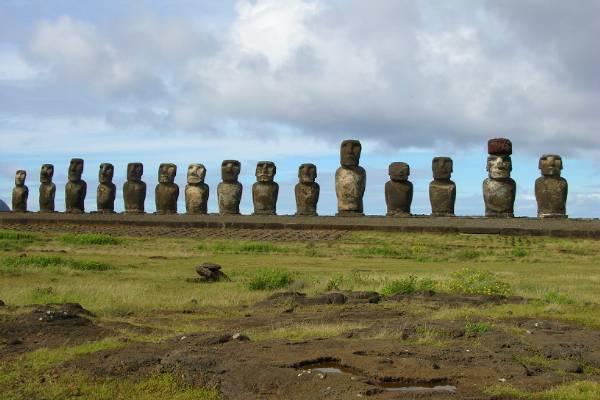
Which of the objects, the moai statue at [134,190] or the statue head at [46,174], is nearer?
the moai statue at [134,190]

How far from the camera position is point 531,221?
26.2m

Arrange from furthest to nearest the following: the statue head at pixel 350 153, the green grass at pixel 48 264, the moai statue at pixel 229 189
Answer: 1. the moai statue at pixel 229 189
2. the statue head at pixel 350 153
3. the green grass at pixel 48 264

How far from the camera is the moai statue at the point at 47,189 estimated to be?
131 feet

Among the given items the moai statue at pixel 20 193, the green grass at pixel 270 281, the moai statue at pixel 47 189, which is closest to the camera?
the green grass at pixel 270 281

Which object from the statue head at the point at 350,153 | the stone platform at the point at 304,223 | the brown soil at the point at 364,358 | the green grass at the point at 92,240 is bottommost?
the brown soil at the point at 364,358

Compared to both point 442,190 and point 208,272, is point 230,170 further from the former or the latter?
point 208,272

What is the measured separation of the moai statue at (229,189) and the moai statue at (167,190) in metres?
2.49

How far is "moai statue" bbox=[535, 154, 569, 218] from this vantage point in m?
27.3

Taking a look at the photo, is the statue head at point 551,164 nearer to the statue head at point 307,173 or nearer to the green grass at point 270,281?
the statue head at point 307,173

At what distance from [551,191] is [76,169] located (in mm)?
21382

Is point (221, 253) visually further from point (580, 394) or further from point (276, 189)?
point (580, 394)

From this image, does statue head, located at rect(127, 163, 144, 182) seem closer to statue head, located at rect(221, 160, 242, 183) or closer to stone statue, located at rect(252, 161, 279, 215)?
statue head, located at rect(221, 160, 242, 183)

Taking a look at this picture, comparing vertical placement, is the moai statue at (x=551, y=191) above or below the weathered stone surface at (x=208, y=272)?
above

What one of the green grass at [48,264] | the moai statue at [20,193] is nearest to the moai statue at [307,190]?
the green grass at [48,264]
